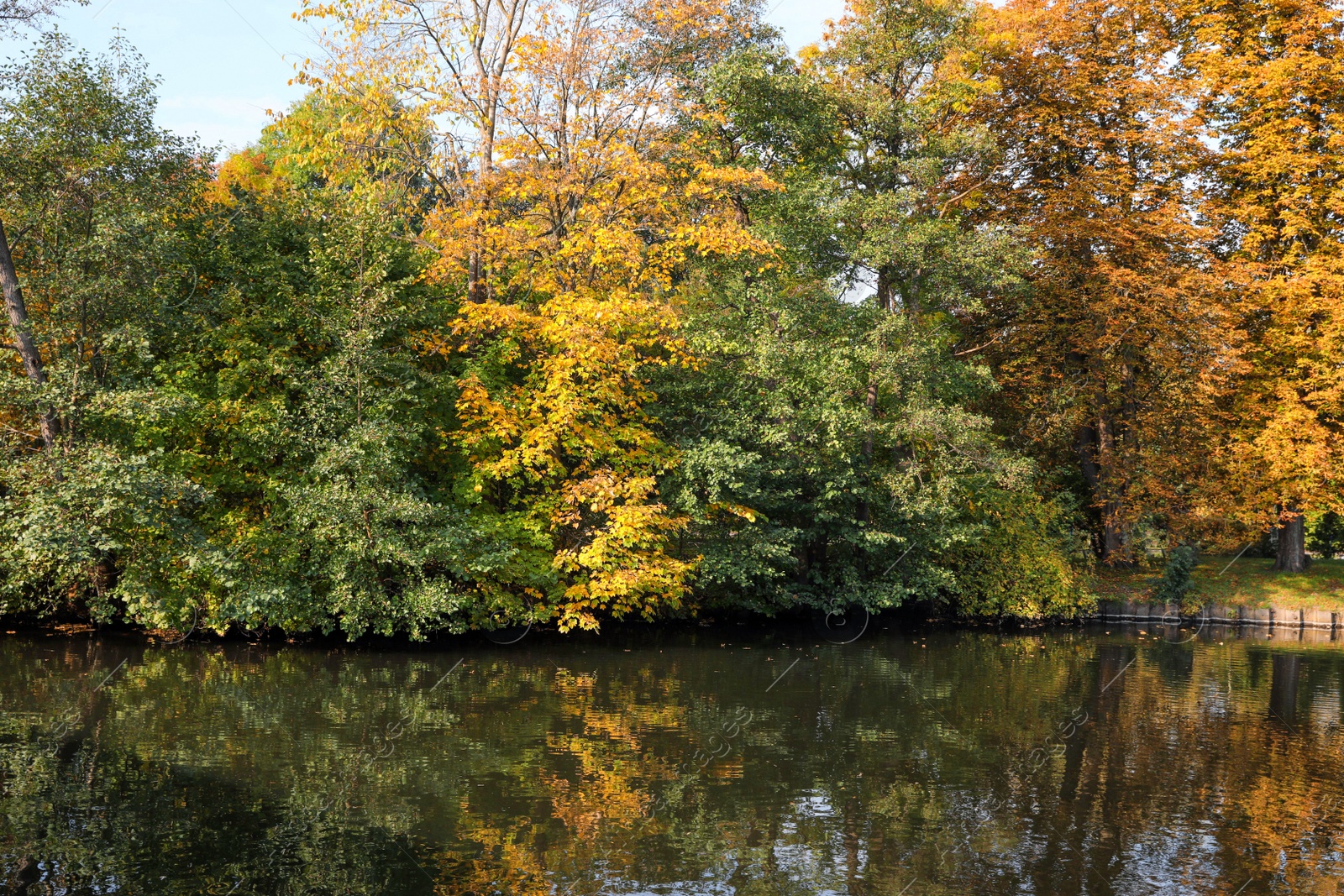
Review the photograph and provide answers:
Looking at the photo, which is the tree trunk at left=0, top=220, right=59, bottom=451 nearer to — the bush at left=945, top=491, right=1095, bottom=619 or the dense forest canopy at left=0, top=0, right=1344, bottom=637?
the dense forest canopy at left=0, top=0, right=1344, bottom=637

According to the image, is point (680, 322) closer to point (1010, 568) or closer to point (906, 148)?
point (906, 148)

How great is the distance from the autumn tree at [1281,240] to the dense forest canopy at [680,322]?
0.17 meters

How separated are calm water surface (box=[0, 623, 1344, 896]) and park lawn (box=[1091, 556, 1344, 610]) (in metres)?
11.7

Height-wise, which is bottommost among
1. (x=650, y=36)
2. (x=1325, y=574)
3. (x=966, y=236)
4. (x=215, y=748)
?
(x=215, y=748)

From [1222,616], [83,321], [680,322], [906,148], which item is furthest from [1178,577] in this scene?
[83,321]

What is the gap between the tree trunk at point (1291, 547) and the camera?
3418 cm

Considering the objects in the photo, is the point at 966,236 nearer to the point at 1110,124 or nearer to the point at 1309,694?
the point at 1110,124

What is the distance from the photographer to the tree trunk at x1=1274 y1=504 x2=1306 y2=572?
34.2 m

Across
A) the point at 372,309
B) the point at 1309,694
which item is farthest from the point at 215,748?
the point at 1309,694

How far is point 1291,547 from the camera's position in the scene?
3438cm

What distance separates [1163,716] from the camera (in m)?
17.0

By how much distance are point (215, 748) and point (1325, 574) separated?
113ft

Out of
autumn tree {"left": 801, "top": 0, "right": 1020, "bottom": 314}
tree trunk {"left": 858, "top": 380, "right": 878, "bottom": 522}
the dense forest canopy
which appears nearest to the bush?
the dense forest canopy

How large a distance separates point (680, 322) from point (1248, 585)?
21.6 m
